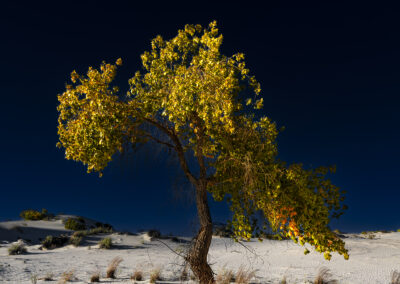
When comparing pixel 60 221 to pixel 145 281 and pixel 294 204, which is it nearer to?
pixel 145 281

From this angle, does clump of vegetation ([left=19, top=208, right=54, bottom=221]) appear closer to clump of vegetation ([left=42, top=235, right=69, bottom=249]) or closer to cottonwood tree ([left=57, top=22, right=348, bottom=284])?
clump of vegetation ([left=42, top=235, right=69, bottom=249])

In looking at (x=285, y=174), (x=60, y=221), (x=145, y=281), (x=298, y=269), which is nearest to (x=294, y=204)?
(x=285, y=174)

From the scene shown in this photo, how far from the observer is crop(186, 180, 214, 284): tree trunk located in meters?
8.77

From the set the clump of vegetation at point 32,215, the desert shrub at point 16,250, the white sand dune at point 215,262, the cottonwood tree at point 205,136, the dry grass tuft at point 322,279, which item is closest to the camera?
the cottonwood tree at point 205,136

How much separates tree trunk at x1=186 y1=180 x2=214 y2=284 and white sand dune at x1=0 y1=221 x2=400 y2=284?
465mm

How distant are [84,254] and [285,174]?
1428 centimetres

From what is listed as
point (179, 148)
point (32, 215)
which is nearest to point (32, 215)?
point (32, 215)

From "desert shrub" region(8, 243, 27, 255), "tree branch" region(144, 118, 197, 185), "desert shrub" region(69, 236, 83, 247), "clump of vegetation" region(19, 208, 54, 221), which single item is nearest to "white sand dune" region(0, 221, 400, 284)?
"desert shrub" region(69, 236, 83, 247)

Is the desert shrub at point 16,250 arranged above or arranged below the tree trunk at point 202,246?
below

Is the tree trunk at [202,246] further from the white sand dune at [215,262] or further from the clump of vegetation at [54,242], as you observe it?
the clump of vegetation at [54,242]

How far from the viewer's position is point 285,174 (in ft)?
26.3

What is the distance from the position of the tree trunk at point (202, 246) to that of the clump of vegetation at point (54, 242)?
51.3ft

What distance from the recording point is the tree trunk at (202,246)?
877 centimetres

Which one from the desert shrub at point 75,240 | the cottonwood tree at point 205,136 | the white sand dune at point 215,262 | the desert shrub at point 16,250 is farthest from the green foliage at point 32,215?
the cottonwood tree at point 205,136
